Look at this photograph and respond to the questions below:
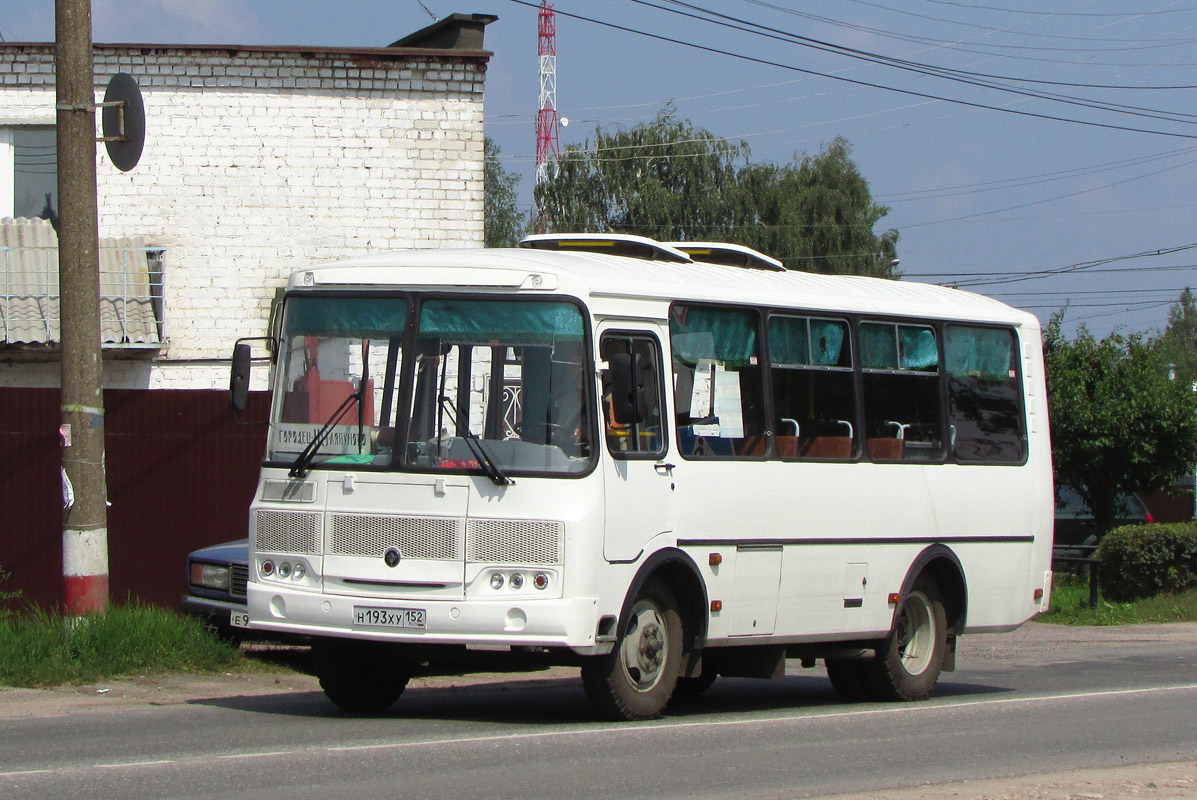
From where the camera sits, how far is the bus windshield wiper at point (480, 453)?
29.7 ft

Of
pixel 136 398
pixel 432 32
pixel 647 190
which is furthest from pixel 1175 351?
pixel 136 398

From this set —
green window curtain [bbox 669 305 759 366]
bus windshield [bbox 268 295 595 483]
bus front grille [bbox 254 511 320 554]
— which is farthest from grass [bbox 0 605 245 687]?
green window curtain [bbox 669 305 759 366]

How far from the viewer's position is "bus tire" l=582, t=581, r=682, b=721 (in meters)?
9.43

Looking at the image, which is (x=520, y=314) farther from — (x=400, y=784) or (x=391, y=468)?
(x=400, y=784)

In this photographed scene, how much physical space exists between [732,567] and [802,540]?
76 centimetres

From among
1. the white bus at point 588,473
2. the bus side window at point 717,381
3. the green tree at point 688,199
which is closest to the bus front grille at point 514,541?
the white bus at point 588,473

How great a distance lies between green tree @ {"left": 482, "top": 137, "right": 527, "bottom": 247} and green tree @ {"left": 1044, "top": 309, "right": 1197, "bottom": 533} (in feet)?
126

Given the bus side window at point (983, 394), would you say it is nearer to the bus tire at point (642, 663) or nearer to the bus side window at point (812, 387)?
the bus side window at point (812, 387)

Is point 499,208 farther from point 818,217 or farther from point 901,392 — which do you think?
point 901,392

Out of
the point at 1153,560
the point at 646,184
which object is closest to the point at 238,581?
the point at 1153,560

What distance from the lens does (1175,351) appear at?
3856 inches

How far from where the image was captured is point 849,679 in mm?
12180

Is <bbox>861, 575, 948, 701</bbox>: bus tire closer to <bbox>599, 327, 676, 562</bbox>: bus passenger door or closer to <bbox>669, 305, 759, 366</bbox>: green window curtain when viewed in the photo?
<bbox>669, 305, 759, 366</bbox>: green window curtain

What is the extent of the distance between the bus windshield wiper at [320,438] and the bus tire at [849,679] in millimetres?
4398
